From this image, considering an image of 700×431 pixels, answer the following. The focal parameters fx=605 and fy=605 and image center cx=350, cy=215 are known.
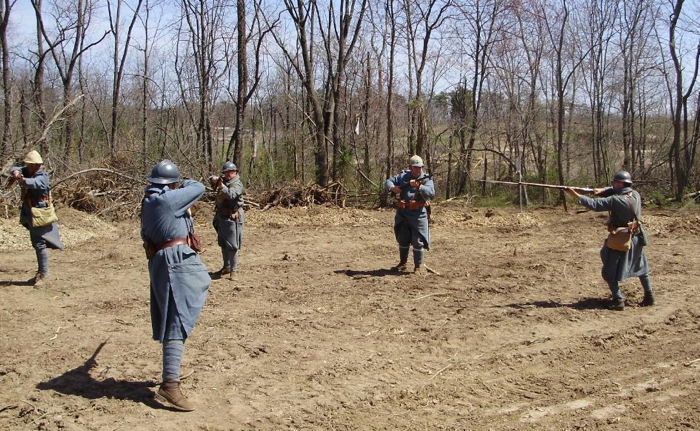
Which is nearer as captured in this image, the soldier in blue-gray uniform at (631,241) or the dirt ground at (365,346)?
the dirt ground at (365,346)

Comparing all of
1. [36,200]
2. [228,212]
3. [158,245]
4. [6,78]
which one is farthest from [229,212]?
[6,78]

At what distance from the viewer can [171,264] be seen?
4887mm

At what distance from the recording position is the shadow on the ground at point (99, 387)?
5039 millimetres

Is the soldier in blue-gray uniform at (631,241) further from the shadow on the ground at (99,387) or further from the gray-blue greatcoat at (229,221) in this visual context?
the shadow on the ground at (99,387)

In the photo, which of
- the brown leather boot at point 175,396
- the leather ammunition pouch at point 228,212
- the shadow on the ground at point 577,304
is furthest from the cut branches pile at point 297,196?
the brown leather boot at point 175,396

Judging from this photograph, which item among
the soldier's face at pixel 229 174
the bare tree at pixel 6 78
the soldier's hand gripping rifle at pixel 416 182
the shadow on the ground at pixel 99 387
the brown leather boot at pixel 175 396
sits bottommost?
the shadow on the ground at pixel 99 387

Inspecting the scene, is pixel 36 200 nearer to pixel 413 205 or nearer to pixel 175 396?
pixel 175 396

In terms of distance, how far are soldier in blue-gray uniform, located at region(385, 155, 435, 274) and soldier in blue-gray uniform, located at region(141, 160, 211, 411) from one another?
4548 mm

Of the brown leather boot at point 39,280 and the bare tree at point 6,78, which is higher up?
the bare tree at point 6,78

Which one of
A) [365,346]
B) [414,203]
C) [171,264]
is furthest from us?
[414,203]

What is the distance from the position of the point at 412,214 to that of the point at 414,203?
0.18 m

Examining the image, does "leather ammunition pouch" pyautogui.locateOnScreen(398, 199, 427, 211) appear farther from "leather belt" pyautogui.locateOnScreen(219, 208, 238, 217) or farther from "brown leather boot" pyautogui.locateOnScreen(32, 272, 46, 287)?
"brown leather boot" pyautogui.locateOnScreen(32, 272, 46, 287)

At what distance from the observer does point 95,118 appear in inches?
1115

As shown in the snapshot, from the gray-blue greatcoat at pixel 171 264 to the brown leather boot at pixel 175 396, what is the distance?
37 cm
